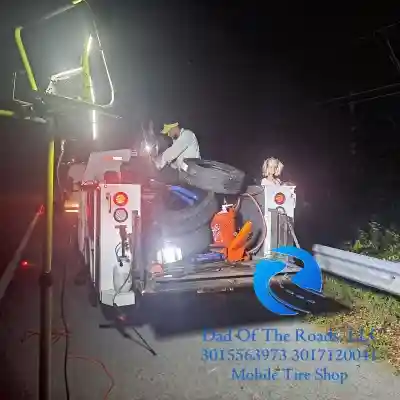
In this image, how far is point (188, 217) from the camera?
5.56 metres

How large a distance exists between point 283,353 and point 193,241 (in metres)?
1.68

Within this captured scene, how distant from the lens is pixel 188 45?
10.9m

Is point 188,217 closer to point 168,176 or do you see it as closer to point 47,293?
point 168,176

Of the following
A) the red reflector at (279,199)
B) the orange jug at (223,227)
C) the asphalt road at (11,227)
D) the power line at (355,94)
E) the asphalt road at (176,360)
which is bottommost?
the asphalt road at (11,227)

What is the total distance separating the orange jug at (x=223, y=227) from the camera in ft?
18.8

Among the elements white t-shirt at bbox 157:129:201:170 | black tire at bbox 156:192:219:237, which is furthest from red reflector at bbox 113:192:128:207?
white t-shirt at bbox 157:129:201:170

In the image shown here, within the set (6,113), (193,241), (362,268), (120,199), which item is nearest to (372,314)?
(362,268)

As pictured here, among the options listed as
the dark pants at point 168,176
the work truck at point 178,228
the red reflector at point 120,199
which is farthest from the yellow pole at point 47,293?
the dark pants at point 168,176

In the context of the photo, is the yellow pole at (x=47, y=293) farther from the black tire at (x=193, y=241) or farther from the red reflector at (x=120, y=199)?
the black tire at (x=193, y=241)

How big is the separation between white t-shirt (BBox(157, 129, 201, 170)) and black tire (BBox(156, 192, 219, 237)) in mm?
1347

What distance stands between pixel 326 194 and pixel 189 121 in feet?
14.4

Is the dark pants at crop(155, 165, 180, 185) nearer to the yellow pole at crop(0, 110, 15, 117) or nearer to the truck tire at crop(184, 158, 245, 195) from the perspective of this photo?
the truck tire at crop(184, 158, 245, 195)

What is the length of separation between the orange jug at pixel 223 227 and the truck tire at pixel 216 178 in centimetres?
26

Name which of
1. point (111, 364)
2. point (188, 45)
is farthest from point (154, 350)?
point (188, 45)
